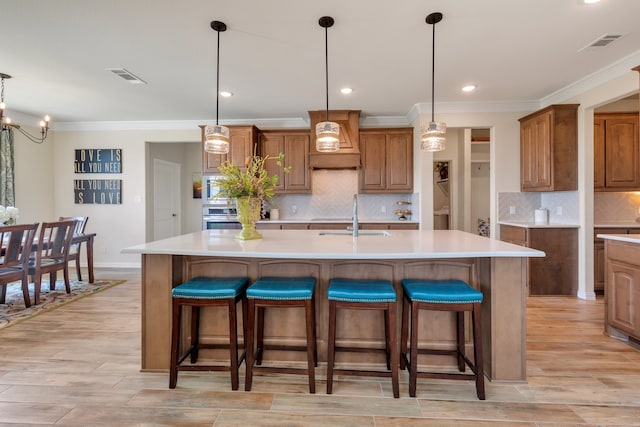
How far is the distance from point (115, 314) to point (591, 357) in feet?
14.1

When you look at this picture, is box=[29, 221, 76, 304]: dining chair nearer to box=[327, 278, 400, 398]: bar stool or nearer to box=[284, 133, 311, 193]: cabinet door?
box=[284, 133, 311, 193]: cabinet door

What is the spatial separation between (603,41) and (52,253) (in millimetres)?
6284

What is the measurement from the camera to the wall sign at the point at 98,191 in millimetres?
5742

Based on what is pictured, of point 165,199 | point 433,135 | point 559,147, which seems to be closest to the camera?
point 433,135

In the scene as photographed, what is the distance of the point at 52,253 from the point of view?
4035mm

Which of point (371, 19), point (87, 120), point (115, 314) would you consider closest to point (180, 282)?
point (115, 314)

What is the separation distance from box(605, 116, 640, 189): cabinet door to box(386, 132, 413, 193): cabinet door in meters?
2.43

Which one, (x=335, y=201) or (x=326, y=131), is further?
(x=335, y=201)

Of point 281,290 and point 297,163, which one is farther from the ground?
point 297,163

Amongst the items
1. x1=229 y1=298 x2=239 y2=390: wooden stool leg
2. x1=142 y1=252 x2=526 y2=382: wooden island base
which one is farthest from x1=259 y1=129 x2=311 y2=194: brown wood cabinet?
x1=229 y1=298 x2=239 y2=390: wooden stool leg

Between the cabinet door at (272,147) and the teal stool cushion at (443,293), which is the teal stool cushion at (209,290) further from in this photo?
the cabinet door at (272,147)

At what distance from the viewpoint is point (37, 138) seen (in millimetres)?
5508

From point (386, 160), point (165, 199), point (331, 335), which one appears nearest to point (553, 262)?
point (386, 160)

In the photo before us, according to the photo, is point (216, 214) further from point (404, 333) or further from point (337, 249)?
point (404, 333)
